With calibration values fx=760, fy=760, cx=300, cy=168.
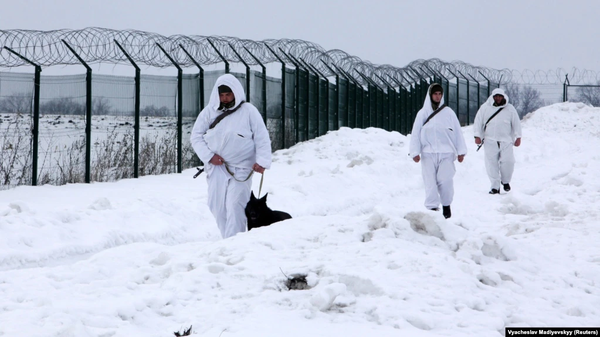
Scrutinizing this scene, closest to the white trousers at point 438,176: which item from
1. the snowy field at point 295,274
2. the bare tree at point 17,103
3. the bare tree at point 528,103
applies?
the snowy field at point 295,274

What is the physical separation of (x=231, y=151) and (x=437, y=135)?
357 centimetres

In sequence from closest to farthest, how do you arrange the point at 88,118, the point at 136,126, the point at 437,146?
the point at 437,146, the point at 88,118, the point at 136,126

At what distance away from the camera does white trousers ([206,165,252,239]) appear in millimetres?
7305

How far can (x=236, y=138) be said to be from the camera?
7.32 m

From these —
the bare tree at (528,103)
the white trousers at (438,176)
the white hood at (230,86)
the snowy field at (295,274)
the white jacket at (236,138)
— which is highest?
the bare tree at (528,103)

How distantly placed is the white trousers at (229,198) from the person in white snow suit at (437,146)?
3353 millimetres

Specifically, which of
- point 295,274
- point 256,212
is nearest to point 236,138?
point 256,212

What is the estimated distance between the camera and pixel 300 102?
21.1 m

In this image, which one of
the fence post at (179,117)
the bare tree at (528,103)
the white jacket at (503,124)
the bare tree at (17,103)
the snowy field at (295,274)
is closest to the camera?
the snowy field at (295,274)

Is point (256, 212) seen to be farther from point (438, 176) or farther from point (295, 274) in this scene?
point (438, 176)

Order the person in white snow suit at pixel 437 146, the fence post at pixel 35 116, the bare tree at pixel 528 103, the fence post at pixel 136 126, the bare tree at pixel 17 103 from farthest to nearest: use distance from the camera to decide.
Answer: the bare tree at pixel 528 103
the fence post at pixel 136 126
the bare tree at pixel 17 103
the fence post at pixel 35 116
the person in white snow suit at pixel 437 146

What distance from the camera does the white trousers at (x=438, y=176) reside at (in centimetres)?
992

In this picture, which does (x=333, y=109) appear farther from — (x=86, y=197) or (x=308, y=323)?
(x=308, y=323)

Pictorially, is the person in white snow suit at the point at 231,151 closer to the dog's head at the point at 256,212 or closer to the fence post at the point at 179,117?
the dog's head at the point at 256,212
